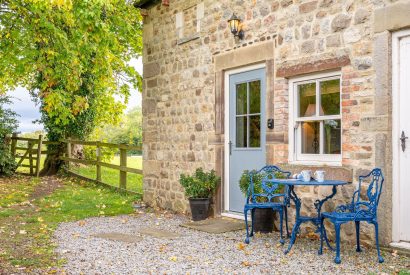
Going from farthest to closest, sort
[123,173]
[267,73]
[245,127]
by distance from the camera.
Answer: [123,173] → [245,127] → [267,73]

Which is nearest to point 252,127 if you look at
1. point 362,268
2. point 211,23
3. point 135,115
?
point 211,23

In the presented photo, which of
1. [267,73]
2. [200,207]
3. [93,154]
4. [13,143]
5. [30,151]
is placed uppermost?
[267,73]

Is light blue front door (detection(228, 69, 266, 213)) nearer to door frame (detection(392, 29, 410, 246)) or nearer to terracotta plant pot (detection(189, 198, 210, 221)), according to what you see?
terracotta plant pot (detection(189, 198, 210, 221))

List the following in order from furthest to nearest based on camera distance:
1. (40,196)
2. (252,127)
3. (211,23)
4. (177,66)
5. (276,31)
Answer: (40,196) < (177,66) < (211,23) < (252,127) < (276,31)

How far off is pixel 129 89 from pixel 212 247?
417 inches

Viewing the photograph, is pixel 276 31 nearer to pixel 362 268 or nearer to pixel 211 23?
pixel 211 23

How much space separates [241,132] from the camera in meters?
7.25

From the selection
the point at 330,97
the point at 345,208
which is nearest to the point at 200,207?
the point at 345,208

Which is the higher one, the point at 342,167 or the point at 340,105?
the point at 340,105

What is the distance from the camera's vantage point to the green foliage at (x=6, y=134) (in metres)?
13.5

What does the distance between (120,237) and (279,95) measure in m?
2.85

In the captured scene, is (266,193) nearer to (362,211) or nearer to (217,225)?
(217,225)

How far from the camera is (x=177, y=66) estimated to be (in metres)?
8.49

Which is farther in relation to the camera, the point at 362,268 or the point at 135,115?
the point at 135,115
